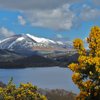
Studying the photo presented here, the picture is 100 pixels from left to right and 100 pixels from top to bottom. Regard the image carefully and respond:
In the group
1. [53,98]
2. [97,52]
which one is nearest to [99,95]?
[97,52]

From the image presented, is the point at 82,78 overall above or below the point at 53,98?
above

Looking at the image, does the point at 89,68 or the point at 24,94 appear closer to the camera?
the point at 89,68

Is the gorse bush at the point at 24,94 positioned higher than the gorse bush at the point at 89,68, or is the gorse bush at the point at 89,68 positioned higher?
the gorse bush at the point at 89,68

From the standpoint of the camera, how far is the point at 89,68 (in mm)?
9992

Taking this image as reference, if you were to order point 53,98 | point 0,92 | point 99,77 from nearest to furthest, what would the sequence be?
point 99,77, point 0,92, point 53,98

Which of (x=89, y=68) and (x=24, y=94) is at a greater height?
(x=89, y=68)

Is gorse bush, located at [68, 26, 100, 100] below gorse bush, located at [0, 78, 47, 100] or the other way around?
the other way around

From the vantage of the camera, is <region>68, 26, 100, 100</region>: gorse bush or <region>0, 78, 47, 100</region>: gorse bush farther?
<region>0, 78, 47, 100</region>: gorse bush

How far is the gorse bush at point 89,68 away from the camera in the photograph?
9.79 metres

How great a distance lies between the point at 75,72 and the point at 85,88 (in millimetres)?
517

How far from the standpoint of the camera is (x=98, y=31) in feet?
33.1

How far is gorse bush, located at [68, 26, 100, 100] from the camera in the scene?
9.79m

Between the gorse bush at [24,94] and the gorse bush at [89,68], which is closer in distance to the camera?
the gorse bush at [89,68]

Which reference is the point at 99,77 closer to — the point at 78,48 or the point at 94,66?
the point at 94,66
